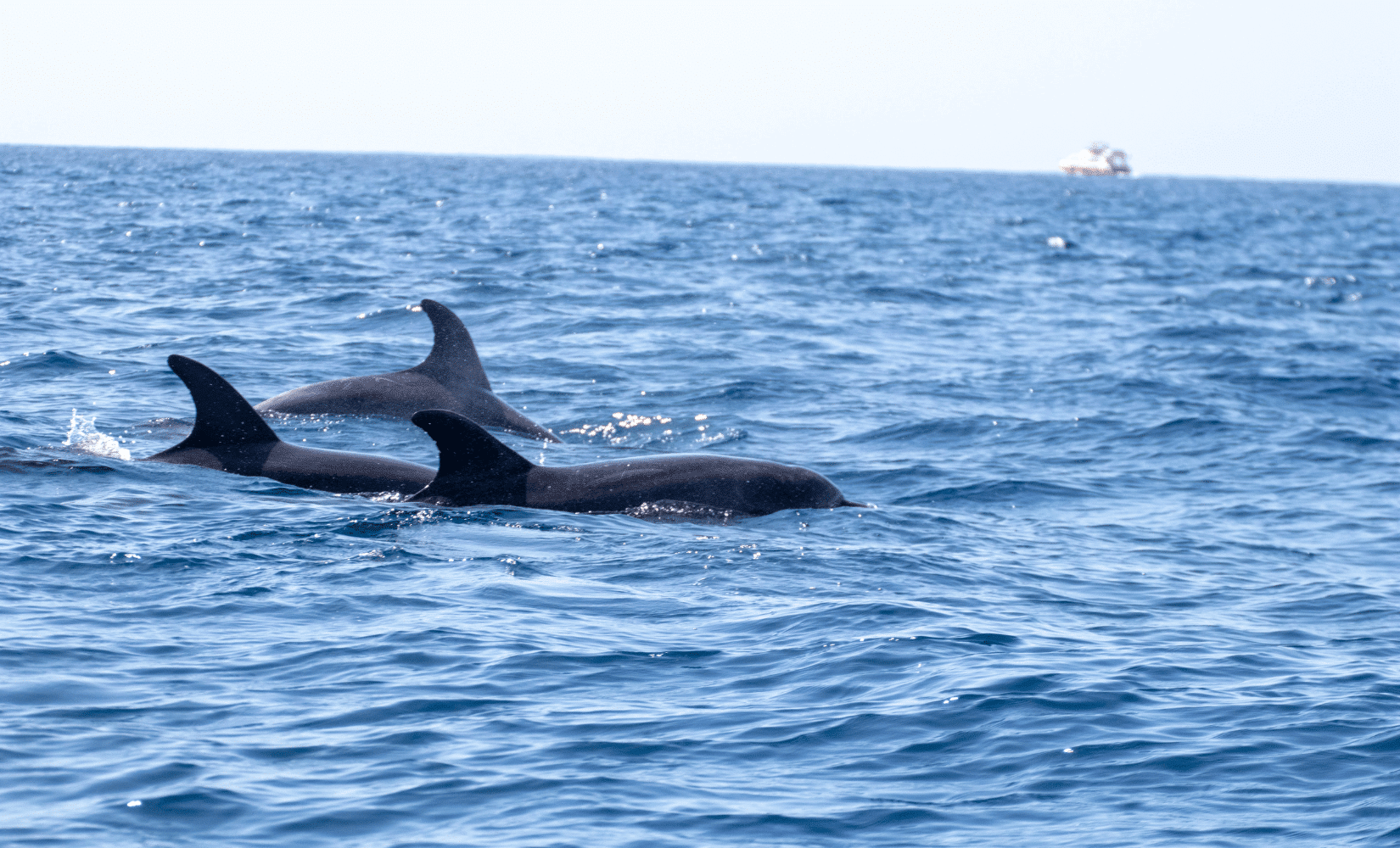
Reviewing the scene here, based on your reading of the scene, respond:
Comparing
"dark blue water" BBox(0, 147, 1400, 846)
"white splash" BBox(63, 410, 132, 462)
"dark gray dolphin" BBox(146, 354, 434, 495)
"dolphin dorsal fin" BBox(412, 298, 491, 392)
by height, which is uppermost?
"dolphin dorsal fin" BBox(412, 298, 491, 392)

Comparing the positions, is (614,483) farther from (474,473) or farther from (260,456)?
(260,456)

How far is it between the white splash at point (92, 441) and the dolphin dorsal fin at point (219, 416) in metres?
0.76

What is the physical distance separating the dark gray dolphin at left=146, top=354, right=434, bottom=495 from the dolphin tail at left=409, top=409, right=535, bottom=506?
0.42 m

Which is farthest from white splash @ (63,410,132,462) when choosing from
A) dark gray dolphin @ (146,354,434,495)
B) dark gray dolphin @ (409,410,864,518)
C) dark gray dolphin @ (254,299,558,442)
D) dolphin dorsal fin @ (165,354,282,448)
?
dark gray dolphin @ (409,410,864,518)

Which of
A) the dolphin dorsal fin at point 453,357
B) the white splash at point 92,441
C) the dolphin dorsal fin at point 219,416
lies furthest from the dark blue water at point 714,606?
the dolphin dorsal fin at point 453,357

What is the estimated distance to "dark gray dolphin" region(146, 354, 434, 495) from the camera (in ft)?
41.2

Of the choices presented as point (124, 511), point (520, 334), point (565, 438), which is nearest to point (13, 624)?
point (124, 511)

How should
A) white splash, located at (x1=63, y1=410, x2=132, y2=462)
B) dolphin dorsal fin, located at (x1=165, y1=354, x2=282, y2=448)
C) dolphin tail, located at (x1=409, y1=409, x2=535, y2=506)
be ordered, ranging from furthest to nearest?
white splash, located at (x1=63, y1=410, x2=132, y2=462), dolphin dorsal fin, located at (x1=165, y1=354, x2=282, y2=448), dolphin tail, located at (x1=409, y1=409, x2=535, y2=506)

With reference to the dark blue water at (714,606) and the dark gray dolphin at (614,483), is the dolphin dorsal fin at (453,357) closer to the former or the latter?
the dark blue water at (714,606)

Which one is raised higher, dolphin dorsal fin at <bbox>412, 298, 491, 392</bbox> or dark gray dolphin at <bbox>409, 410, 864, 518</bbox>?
dolphin dorsal fin at <bbox>412, 298, 491, 392</bbox>

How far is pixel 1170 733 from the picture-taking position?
26.8 ft

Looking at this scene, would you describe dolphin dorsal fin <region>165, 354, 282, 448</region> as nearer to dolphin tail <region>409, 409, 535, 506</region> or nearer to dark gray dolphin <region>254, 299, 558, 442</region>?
dolphin tail <region>409, 409, 535, 506</region>

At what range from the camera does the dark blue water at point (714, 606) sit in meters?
6.92

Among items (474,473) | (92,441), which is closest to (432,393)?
(92,441)
